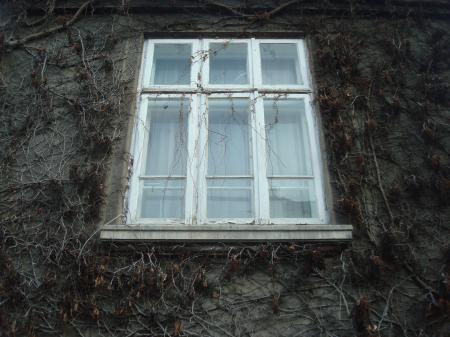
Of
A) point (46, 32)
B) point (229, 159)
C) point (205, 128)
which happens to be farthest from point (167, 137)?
point (46, 32)

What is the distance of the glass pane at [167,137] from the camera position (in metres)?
4.27

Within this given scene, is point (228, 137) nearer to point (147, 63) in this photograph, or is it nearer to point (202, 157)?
point (202, 157)

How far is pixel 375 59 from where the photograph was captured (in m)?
4.85

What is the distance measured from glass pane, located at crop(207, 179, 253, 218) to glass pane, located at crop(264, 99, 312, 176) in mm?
281

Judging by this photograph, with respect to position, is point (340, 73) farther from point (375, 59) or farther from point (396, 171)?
point (396, 171)

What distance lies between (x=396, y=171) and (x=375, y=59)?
1378 mm

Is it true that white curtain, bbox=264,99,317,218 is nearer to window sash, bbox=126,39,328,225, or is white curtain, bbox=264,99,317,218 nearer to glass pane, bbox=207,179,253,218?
window sash, bbox=126,39,328,225

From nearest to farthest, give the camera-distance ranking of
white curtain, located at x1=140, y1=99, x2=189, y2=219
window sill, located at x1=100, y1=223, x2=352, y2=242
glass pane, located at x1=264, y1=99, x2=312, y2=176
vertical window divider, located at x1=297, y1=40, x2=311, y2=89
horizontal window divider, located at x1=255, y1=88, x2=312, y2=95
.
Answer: window sill, located at x1=100, y1=223, x2=352, y2=242
white curtain, located at x1=140, y1=99, x2=189, y2=219
glass pane, located at x1=264, y1=99, x2=312, y2=176
horizontal window divider, located at x1=255, y1=88, x2=312, y2=95
vertical window divider, located at x1=297, y1=40, x2=311, y2=89

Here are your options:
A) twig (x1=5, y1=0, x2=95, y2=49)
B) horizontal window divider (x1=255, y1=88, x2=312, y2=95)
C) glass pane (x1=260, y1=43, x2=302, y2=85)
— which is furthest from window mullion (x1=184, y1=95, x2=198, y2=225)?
twig (x1=5, y1=0, x2=95, y2=49)

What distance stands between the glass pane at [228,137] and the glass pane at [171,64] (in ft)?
1.66

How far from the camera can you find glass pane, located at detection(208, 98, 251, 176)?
4.27 m

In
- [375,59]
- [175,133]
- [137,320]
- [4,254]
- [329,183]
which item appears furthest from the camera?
[375,59]

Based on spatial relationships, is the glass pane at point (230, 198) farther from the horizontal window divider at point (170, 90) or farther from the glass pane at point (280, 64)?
the glass pane at point (280, 64)

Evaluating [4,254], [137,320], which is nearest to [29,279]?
[4,254]
